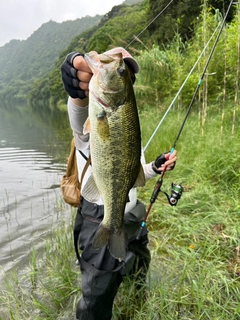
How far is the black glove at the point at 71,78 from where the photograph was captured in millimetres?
1550

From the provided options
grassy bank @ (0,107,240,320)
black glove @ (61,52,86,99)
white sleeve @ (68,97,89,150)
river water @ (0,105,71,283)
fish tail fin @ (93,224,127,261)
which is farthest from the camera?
river water @ (0,105,71,283)

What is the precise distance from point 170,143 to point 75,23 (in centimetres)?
18366

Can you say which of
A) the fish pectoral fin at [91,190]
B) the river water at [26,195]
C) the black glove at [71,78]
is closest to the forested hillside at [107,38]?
the river water at [26,195]

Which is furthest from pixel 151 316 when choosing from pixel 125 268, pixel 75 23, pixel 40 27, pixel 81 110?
pixel 40 27

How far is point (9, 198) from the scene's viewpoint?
712 cm

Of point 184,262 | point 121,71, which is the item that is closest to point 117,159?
point 121,71

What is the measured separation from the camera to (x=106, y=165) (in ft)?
5.08

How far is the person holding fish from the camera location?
138 centimetres

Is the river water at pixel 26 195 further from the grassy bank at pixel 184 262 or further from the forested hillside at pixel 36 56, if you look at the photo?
the forested hillside at pixel 36 56

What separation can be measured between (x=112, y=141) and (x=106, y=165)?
14 cm

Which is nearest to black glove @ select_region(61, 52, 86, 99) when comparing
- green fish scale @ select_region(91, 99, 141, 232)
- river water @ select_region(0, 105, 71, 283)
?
green fish scale @ select_region(91, 99, 141, 232)

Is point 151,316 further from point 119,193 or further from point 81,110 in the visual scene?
point 81,110

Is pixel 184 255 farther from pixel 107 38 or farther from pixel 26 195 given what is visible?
→ pixel 107 38

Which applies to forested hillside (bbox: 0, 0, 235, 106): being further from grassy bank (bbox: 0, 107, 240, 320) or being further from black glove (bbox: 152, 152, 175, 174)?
black glove (bbox: 152, 152, 175, 174)
